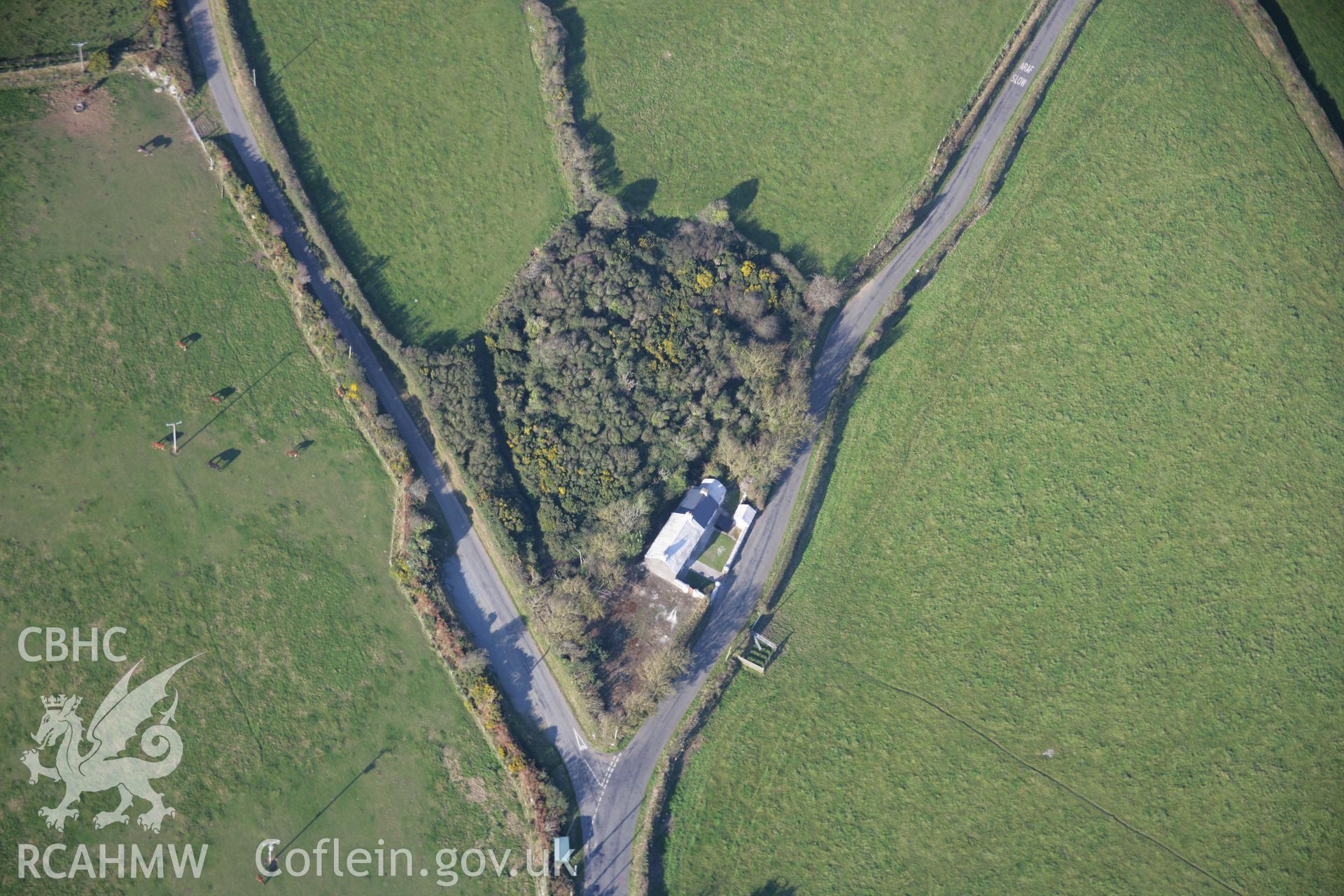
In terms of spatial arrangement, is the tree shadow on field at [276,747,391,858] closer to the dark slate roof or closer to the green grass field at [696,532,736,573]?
the green grass field at [696,532,736,573]

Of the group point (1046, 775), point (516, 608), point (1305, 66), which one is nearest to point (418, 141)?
point (516, 608)

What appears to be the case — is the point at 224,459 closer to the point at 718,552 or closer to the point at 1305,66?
the point at 718,552

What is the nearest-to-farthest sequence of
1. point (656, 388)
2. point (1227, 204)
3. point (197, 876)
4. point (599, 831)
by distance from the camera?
point (197, 876), point (599, 831), point (656, 388), point (1227, 204)

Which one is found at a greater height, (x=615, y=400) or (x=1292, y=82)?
(x=615, y=400)

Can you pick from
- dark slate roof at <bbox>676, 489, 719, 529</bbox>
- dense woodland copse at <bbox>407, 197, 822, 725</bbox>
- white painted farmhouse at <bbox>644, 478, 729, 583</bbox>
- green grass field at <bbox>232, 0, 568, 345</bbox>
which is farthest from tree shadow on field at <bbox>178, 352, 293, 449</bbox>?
dark slate roof at <bbox>676, 489, 719, 529</bbox>

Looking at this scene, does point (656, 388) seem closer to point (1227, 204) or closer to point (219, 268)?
point (219, 268)

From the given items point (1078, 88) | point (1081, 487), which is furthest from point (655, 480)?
point (1078, 88)
